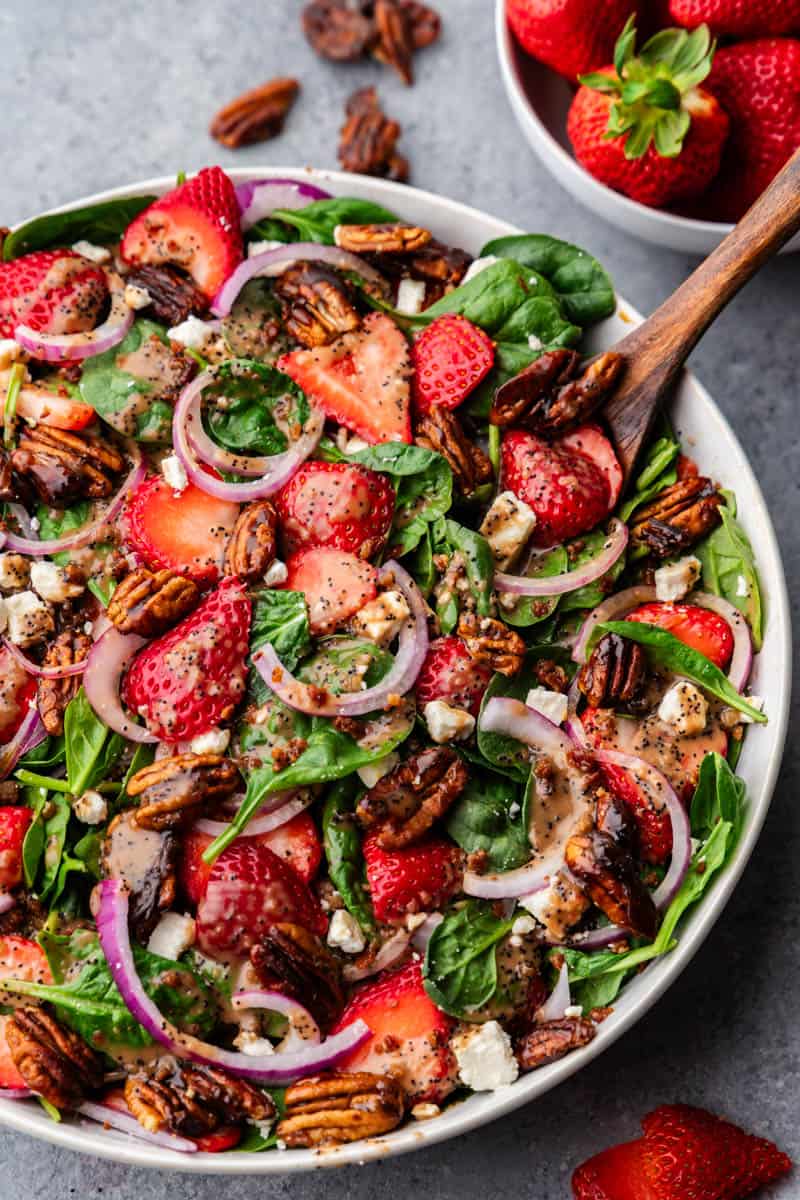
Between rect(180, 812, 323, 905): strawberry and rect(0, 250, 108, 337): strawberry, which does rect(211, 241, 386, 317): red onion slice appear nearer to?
rect(0, 250, 108, 337): strawberry

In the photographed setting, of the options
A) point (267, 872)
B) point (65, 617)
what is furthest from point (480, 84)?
point (267, 872)

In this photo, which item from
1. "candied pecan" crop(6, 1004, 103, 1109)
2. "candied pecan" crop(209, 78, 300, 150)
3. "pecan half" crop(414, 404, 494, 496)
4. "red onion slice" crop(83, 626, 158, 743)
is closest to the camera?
"candied pecan" crop(6, 1004, 103, 1109)

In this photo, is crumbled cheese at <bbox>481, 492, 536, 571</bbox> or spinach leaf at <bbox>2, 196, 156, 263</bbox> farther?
spinach leaf at <bbox>2, 196, 156, 263</bbox>

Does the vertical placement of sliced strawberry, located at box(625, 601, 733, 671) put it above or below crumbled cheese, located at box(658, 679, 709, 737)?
above

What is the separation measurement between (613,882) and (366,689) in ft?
1.95

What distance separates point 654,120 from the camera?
292cm

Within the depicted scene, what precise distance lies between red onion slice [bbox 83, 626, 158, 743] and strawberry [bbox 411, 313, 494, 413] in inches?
31.1

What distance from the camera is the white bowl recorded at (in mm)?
2412

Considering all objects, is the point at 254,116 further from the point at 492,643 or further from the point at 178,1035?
the point at 178,1035

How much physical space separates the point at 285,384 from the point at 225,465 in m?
0.23

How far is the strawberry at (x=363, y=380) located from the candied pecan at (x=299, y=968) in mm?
1024

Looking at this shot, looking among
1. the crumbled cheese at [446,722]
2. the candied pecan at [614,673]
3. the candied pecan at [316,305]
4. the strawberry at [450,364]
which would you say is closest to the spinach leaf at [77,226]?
the candied pecan at [316,305]

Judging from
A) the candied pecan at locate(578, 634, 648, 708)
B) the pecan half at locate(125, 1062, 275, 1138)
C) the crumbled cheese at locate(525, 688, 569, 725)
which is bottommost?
the pecan half at locate(125, 1062, 275, 1138)

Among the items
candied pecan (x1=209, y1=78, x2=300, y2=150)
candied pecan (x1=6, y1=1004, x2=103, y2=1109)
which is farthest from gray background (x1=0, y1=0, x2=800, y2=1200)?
candied pecan (x1=6, y1=1004, x2=103, y2=1109)
